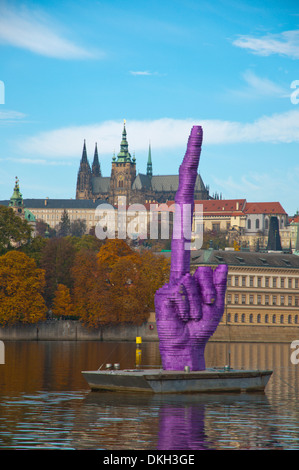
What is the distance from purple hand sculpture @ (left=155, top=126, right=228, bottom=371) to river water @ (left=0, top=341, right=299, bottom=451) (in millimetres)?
3242

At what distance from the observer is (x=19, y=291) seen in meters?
121

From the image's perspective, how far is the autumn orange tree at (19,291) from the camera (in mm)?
119075

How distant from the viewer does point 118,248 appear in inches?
5453

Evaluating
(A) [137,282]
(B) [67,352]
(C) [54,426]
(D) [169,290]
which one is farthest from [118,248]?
(C) [54,426]

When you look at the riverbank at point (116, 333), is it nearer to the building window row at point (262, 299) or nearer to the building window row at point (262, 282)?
the building window row at point (262, 299)

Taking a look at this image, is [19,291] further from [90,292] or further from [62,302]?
[90,292]

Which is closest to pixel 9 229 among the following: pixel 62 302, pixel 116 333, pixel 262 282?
pixel 62 302

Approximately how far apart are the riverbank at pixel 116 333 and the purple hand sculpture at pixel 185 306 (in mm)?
69598

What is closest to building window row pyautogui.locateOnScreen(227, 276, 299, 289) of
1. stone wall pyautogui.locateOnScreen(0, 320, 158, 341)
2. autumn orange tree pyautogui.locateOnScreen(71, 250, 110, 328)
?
stone wall pyautogui.locateOnScreen(0, 320, 158, 341)

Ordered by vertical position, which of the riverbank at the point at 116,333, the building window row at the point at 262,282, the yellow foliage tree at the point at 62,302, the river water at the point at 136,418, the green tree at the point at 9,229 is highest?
the green tree at the point at 9,229

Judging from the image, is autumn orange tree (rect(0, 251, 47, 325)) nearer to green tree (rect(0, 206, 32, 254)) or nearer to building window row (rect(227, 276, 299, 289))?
green tree (rect(0, 206, 32, 254))

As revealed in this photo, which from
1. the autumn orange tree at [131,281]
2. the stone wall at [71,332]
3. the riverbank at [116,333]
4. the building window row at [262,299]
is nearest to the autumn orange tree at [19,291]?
the stone wall at [71,332]

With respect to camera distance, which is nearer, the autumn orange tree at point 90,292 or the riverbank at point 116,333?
the riverbank at point 116,333
